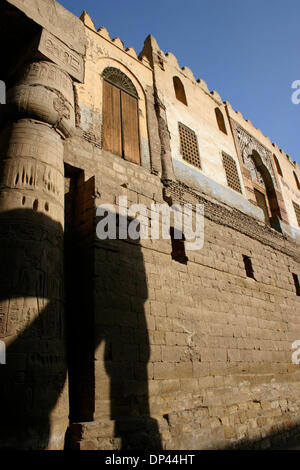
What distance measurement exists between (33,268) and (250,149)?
10.1 meters

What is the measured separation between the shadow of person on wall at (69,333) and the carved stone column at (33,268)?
0.01m

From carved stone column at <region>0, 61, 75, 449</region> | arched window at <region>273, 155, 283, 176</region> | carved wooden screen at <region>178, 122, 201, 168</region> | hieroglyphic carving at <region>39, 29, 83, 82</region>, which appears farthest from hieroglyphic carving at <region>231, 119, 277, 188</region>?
carved stone column at <region>0, 61, 75, 449</region>

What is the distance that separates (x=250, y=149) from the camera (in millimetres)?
11883

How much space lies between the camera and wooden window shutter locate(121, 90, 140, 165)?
6.83 m

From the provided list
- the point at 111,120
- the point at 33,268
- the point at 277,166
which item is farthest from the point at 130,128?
the point at 277,166

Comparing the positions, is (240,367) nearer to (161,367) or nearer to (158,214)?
(161,367)

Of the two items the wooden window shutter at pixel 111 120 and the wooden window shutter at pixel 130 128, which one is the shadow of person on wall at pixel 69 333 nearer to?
the wooden window shutter at pixel 111 120

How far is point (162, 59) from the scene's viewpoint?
9.39m

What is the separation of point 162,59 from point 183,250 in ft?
19.9

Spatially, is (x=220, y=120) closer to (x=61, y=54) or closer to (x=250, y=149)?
(x=250, y=149)

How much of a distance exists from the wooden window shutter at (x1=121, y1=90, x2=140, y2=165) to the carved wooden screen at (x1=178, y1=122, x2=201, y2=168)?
155 centimetres

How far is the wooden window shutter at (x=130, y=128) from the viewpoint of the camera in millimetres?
6832

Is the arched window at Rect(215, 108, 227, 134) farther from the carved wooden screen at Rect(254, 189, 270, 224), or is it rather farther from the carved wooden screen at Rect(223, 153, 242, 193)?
the carved wooden screen at Rect(254, 189, 270, 224)

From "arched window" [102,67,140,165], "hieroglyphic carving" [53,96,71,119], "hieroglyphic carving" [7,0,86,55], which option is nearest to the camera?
"hieroglyphic carving" [53,96,71,119]
